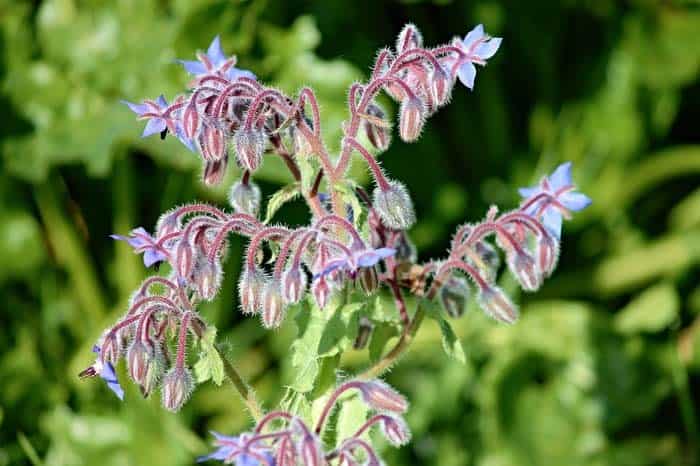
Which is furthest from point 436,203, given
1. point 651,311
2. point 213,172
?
point 213,172

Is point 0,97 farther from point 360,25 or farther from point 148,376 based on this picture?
point 148,376

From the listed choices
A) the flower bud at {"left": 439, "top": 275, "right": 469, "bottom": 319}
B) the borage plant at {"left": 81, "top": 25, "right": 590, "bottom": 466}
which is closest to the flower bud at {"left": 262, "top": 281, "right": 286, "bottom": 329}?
the borage plant at {"left": 81, "top": 25, "right": 590, "bottom": 466}

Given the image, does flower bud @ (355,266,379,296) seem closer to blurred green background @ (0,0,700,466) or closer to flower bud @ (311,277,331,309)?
flower bud @ (311,277,331,309)

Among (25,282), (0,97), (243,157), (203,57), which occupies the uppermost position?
(0,97)

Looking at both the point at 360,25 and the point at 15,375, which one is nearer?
Result: the point at 15,375

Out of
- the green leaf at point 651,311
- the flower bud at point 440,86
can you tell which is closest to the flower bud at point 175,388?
the flower bud at point 440,86

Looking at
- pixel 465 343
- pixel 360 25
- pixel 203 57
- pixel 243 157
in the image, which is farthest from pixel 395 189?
pixel 360 25

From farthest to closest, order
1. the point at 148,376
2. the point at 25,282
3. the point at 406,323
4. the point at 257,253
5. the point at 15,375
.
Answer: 1. the point at 25,282
2. the point at 15,375
3. the point at 406,323
4. the point at 257,253
5. the point at 148,376

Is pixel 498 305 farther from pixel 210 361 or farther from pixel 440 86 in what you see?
pixel 210 361
